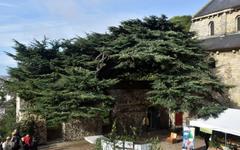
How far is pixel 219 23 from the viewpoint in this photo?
109ft

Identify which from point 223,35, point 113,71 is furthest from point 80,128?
→ point 223,35

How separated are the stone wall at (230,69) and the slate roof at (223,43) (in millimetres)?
482

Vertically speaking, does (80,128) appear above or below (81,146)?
above

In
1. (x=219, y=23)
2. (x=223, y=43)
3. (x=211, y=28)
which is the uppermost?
(x=219, y=23)

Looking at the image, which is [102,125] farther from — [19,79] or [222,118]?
[222,118]

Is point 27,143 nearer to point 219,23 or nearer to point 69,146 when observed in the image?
point 69,146

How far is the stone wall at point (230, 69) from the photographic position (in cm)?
2927

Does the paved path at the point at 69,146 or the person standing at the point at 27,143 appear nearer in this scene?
the person standing at the point at 27,143

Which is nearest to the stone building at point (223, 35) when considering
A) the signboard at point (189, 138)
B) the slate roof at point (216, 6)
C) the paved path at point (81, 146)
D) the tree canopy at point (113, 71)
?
the slate roof at point (216, 6)

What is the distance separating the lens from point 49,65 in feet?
82.3

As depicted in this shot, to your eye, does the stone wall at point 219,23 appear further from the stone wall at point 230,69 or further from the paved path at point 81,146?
the paved path at point 81,146

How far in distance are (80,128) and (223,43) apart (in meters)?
14.1

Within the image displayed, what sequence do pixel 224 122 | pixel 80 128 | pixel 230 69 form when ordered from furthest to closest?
pixel 230 69 < pixel 80 128 < pixel 224 122

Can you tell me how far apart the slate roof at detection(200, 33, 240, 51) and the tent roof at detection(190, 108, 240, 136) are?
8.75 metres
